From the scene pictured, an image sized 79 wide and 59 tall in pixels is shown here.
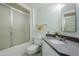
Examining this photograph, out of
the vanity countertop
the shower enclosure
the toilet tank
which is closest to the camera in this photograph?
the vanity countertop

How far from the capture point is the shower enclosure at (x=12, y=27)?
93.5 inches

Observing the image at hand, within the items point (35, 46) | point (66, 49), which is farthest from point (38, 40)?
point (66, 49)

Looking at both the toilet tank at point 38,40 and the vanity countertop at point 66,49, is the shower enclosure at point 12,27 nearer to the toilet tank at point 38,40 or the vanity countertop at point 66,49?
the toilet tank at point 38,40

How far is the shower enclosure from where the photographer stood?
2.37m

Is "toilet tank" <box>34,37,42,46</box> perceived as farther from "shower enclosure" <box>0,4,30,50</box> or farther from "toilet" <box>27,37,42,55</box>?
"shower enclosure" <box>0,4,30,50</box>

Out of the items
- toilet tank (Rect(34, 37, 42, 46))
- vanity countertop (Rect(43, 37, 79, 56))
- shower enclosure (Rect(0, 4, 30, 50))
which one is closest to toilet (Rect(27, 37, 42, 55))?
toilet tank (Rect(34, 37, 42, 46))

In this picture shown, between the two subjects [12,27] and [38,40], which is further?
[38,40]

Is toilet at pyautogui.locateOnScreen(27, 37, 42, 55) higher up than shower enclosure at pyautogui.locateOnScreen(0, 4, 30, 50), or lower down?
lower down

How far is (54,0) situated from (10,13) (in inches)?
71.2

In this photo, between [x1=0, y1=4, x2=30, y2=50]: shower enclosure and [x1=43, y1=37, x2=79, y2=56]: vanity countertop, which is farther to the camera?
[x1=0, y1=4, x2=30, y2=50]: shower enclosure

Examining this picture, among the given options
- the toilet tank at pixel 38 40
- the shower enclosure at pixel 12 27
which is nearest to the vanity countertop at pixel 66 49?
the shower enclosure at pixel 12 27

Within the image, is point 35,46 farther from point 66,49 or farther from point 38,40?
point 66,49

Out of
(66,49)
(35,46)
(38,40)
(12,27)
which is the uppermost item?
(12,27)

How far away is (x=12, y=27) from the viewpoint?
2773 millimetres
